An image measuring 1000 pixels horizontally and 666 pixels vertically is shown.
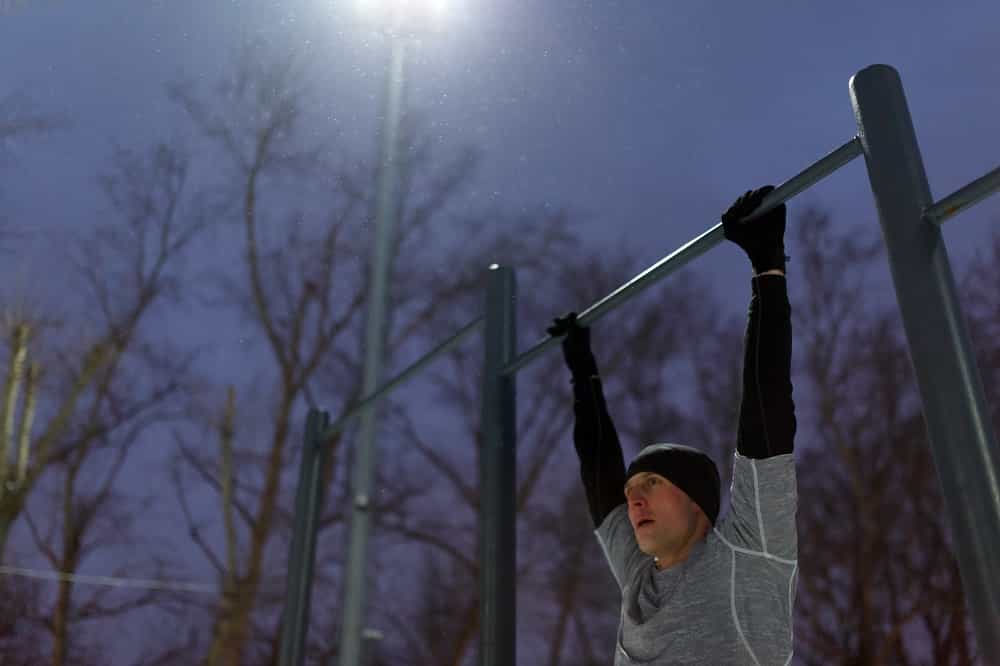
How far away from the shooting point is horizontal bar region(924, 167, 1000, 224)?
3.80 feet

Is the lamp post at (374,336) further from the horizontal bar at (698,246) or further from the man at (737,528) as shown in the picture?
the man at (737,528)

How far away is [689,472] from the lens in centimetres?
140

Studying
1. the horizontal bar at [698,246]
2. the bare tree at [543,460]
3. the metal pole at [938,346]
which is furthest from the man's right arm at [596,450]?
the bare tree at [543,460]

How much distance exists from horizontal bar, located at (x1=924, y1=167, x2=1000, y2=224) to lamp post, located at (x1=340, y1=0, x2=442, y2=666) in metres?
1.95

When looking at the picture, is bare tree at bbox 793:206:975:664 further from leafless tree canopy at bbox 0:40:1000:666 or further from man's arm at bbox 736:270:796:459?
man's arm at bbox 736:270:796:459

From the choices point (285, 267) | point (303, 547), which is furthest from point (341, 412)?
point (303, 547)

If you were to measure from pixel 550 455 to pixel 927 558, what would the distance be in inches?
100

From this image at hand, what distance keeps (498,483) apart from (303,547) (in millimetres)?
1216

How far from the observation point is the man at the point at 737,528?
4.04 ft

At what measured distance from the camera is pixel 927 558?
19.2ft

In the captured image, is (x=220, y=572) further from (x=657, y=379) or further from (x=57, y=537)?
(x=657, y=379)

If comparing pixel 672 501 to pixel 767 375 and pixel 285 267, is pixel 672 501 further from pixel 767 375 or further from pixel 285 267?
pixel 285 267

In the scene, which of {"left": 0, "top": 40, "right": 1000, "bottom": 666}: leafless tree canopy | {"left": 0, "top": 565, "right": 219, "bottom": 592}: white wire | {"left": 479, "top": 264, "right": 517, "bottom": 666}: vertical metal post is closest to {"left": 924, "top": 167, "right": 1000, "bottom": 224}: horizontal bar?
{"left": 479, "top": 264, "right": 517, "bottom": 666}: vertical metal post

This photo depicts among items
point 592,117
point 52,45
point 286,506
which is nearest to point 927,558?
point 286,506
